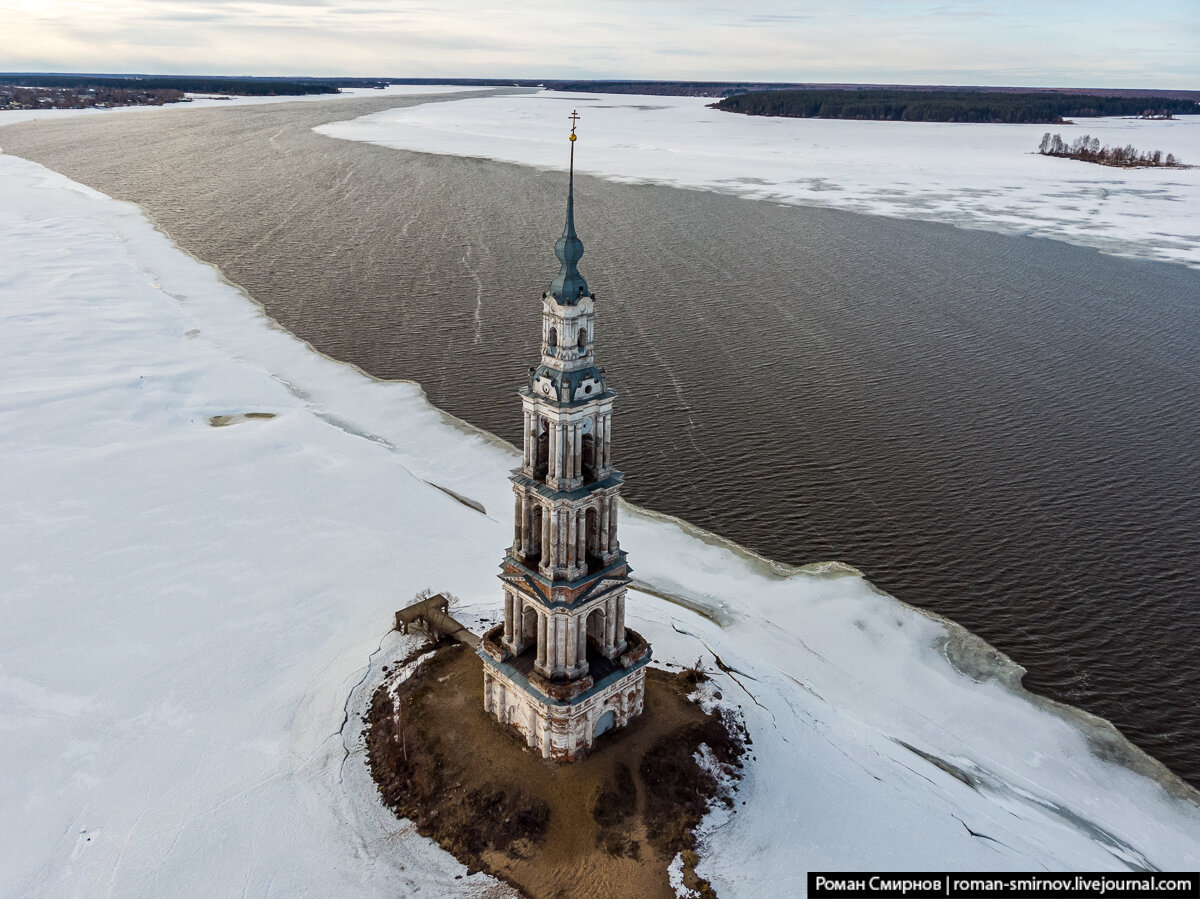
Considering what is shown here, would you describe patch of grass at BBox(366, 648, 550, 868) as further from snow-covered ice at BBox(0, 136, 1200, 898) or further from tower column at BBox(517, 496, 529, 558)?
tower column at BBox(517, 496, 529, 558)

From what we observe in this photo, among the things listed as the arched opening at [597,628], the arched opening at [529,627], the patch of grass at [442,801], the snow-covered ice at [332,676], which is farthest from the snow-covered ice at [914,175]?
the patch of grass at [442,801]

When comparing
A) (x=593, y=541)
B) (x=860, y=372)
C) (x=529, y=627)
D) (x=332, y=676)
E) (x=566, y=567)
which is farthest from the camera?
(x=860, y=372)

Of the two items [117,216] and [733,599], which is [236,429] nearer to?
[733,599]

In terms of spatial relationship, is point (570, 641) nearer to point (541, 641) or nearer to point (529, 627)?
point (541, 641)

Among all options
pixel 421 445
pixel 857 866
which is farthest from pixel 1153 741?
pixel 421 445

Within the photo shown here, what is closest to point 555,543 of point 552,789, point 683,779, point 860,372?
point 552,789

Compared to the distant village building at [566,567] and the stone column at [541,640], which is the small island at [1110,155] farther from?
the stone column at [541,640]

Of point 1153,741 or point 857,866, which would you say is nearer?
point 857,866

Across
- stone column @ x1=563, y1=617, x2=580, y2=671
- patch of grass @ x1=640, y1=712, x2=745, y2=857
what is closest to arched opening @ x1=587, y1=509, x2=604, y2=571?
stone column @ x1=563, y1=617, x2=580, y2=671
